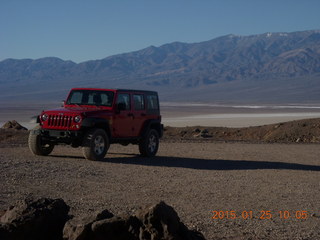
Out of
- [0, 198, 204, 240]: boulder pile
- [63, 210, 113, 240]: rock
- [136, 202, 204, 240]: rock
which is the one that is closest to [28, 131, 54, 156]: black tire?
[0, 198, 204, 240]: boulder pile

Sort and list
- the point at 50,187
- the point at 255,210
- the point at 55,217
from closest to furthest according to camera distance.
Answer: the point at 55,217
the point at 255,210
the point at 50,187

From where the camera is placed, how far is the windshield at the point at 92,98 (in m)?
16.7

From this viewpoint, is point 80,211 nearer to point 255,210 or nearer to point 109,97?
point 255,210

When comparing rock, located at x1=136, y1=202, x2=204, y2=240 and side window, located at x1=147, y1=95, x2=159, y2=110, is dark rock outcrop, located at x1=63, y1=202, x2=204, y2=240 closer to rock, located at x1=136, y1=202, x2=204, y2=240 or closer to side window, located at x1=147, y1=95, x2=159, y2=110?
rock, located at x1=136, y1=202, x2=204, y2=240

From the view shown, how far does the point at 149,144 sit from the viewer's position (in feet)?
58.7

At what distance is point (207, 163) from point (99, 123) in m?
3.08

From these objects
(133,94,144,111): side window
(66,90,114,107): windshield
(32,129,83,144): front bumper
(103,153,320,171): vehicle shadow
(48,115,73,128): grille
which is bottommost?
(103,153,320,171): vehicle shadow

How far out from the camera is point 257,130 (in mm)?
31016

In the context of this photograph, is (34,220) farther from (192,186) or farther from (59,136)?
(59,136)

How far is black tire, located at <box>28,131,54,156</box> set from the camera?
16.2m

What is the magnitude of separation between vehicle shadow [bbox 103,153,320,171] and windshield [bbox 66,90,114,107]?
1.54 metres

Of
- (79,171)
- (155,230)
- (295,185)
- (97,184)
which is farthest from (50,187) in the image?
(155,230)

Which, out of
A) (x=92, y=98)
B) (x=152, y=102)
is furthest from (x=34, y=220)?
(x=152, y=102)

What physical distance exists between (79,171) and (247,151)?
8741 mm
